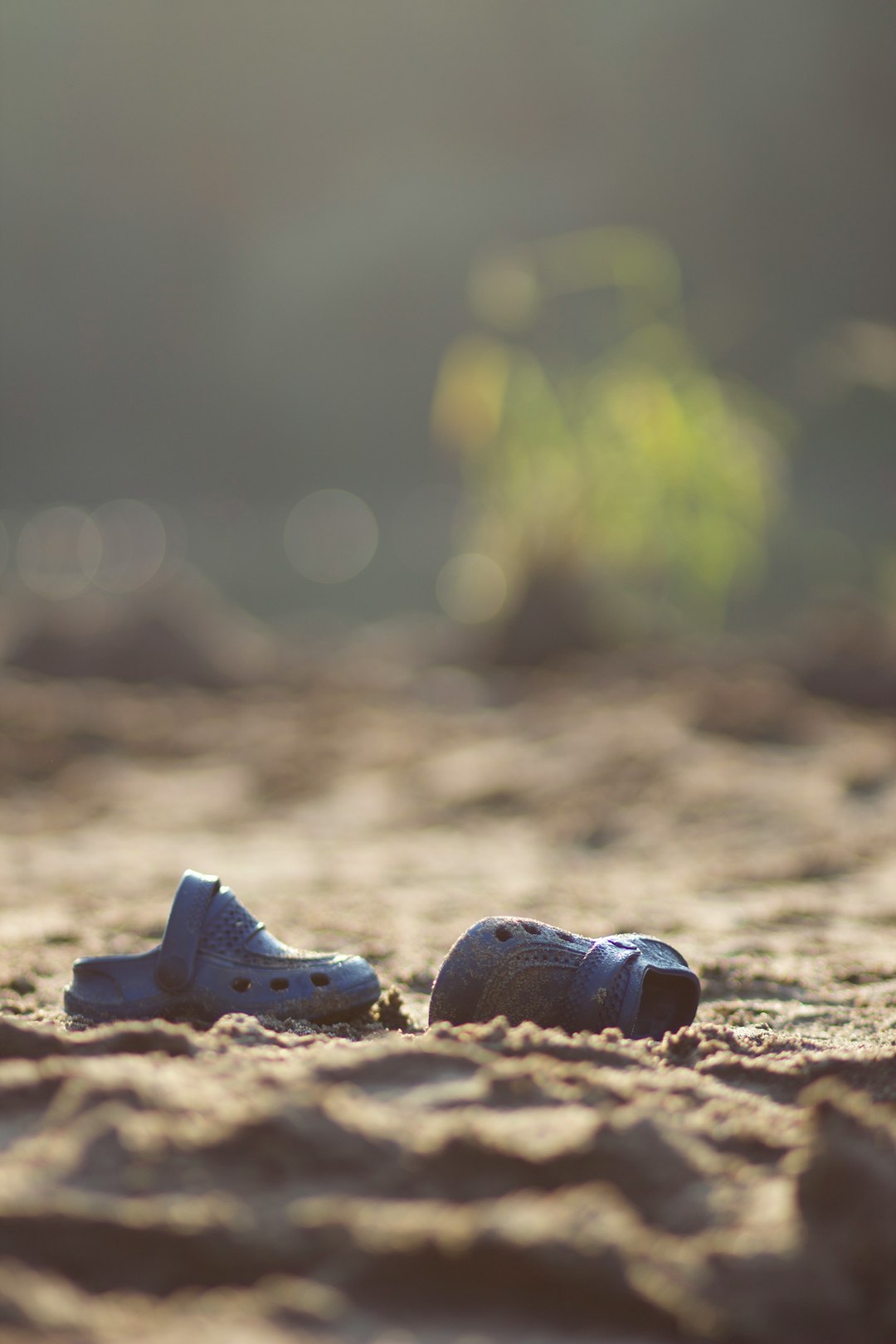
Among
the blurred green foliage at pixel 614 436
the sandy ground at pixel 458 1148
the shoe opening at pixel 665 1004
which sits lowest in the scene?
the sandy ground at pixel 458 1148

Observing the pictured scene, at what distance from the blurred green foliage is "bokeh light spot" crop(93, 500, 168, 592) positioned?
7578mm

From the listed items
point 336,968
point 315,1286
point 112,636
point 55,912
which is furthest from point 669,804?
point 112,636

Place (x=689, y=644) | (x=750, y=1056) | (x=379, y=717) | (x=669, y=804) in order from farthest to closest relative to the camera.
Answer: (x=689, y=644) → (x=379, y=717) → (x=669, y=804) → (x=750, y=1056)

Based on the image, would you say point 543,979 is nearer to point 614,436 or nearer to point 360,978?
point 360,978

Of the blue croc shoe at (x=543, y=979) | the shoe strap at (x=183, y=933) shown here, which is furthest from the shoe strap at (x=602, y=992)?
the shoe strap at (x=183, y=933)

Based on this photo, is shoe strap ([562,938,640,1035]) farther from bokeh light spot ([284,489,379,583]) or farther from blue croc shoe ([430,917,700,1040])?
bokeh light spot ([284,489,379,583])

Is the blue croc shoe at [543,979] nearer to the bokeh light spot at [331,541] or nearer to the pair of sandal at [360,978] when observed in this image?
the pair of sandal at [360,978]

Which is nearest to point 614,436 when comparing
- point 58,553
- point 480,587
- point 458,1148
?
point 480,587

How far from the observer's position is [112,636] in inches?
308

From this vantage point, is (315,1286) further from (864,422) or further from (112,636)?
(864,422)

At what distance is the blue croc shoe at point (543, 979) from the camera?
1793mm

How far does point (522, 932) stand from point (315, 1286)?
83 centimetres

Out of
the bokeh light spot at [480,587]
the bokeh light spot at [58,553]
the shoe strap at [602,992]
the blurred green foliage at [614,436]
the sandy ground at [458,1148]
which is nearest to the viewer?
the sandy ground at [458,1148]

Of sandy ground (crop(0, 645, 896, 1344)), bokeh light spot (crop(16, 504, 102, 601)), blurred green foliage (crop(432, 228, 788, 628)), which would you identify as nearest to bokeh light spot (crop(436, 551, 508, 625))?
blurred green foliage (crop(432, 228, 788, 628))
